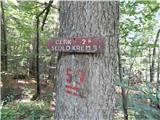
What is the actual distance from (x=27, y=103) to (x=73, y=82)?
21.6 feet

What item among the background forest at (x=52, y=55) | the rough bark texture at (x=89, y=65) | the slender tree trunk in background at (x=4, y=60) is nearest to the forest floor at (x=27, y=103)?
the background forest at (x=52, y=55)

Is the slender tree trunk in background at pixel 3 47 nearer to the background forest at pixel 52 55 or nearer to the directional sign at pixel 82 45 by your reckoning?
the background forest at pixel 52 55

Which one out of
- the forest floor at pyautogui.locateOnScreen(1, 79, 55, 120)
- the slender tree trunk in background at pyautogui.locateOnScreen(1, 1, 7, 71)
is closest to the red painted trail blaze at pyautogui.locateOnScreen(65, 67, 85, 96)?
the forest floor at pyautogui.locateOnScreen(1, 79, 55, 120)

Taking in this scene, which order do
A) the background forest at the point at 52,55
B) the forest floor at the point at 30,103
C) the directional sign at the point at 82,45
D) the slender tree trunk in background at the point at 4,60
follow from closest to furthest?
1. the directional sign at the point at 82,45
2. the background forest at the point at 52,55
3. the forest floor at the point at 30,103
4. the slender tree trunk in background at the point at 4,60

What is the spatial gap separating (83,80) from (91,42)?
1.17ft

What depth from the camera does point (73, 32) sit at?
2.58m

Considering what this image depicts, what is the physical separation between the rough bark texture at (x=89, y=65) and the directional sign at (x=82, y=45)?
8cm

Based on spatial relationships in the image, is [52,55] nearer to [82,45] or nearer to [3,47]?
[3,47]

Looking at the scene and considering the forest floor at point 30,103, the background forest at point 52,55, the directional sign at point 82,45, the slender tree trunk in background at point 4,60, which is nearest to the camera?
the directional sign at point 82,45

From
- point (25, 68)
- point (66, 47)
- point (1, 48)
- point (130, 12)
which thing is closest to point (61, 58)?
point (66, 47)

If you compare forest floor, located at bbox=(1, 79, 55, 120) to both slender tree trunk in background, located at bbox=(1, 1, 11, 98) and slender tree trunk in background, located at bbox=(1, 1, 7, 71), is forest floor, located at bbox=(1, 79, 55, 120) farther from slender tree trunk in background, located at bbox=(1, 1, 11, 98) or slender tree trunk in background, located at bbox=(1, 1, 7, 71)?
slender tree trunk in background, located at bbox=(1, 1, 7, 71)

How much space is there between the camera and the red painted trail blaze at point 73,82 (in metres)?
2.52

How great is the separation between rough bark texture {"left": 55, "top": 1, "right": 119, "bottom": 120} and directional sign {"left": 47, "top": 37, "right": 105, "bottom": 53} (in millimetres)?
76

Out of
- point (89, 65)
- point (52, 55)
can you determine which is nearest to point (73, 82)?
point (89, 65)
